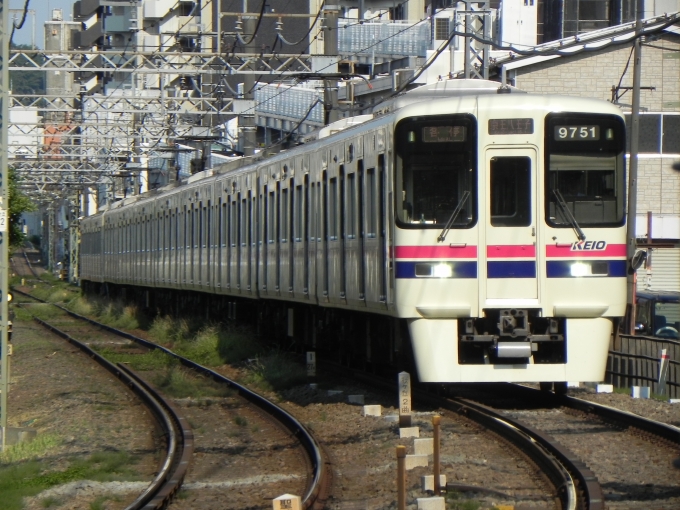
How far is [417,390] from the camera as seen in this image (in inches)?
488

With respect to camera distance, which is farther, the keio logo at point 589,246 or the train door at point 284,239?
the train door at point 284,239

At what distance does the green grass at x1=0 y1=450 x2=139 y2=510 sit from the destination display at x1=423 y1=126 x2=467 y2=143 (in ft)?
12.2

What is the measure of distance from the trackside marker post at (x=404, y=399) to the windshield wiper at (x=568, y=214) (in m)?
2.34

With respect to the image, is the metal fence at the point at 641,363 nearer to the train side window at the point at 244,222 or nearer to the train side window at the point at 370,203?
the train side window at the point at 370,203

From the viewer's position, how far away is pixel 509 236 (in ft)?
35.2

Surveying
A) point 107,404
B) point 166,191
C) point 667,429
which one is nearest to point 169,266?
point 166,191

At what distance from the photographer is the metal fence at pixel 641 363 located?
48.0 feet

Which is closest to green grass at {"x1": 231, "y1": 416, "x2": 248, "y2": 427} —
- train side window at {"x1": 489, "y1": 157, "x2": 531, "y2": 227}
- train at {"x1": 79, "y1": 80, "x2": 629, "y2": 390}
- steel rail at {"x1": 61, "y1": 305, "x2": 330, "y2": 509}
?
steel rail at {"x1": 61, "y1": 305, "x2": 330, "y2": 509}

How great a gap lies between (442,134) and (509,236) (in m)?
1.07

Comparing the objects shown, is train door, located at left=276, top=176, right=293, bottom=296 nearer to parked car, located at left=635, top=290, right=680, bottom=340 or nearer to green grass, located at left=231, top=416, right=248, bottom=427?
green grass, located at left=231, top=416, right=248, bottom=427

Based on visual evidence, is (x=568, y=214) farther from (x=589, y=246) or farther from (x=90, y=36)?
(x=90, y=36)

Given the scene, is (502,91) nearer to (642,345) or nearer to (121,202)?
(642,345)

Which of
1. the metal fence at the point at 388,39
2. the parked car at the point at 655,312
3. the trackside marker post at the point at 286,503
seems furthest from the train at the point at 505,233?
the metal fence at the point at 388,39

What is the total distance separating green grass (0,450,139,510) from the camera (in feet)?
27.8
